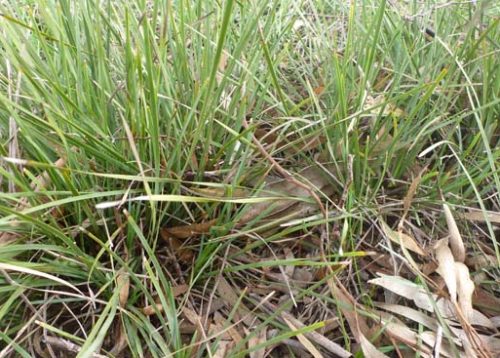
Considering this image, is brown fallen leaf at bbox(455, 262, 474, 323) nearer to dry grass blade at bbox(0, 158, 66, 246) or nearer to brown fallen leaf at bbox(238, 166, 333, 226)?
brown fallen leaf at bbox(238, 166, 333, 226)

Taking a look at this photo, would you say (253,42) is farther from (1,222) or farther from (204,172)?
(1,222)

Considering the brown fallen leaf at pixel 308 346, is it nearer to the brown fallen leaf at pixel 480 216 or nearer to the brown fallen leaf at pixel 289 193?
the brown fallen leaf at pixel 289 193

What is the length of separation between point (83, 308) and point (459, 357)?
0.53 metres

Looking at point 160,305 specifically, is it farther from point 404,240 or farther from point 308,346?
point 404,240

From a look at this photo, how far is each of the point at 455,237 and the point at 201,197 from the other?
388 mm

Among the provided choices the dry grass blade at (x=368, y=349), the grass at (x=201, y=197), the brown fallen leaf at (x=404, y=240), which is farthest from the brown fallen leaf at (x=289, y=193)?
the dry grass blade at (x=368, y=349)

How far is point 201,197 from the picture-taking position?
2.52ft

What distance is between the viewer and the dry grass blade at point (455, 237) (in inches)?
32.1

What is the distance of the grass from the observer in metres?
0.74

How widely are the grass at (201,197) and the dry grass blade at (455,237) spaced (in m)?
0.02

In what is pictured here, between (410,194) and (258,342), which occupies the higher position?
(410,194)

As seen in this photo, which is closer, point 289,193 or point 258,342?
point 258,342

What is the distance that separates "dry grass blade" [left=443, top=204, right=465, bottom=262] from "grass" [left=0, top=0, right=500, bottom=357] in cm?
2

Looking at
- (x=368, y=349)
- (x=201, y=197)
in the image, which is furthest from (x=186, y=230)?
(x=368, y=349)
